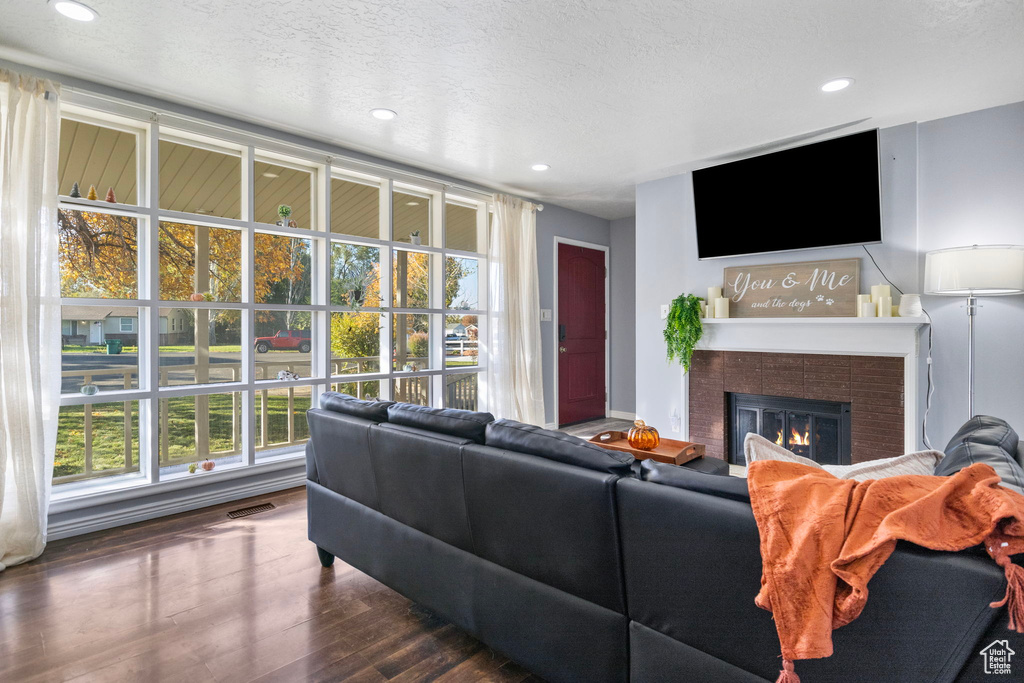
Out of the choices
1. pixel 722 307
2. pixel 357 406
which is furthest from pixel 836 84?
pixel 357 406

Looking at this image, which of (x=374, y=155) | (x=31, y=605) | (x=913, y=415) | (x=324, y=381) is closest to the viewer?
(x=31, y=605)

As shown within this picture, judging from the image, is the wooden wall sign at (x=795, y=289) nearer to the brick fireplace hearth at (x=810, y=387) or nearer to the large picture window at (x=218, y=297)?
the brick fireplace hearth at (x=810, y=387)

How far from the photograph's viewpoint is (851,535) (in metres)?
1.00

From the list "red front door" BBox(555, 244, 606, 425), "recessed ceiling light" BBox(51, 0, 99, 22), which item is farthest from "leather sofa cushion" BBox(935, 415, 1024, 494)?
"red front door" BBox(555, 244, 606, 425)

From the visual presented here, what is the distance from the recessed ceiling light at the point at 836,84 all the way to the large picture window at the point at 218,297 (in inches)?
124

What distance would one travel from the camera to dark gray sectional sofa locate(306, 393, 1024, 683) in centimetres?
97

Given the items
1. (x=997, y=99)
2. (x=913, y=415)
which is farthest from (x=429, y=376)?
(x=997, y=99)

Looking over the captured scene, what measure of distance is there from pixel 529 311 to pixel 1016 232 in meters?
3.77

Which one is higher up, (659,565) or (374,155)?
(374,155)

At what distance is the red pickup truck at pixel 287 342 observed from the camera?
12.6 ft

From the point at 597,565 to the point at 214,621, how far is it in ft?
5.39

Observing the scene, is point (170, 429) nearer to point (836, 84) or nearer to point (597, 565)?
point (597, 565)

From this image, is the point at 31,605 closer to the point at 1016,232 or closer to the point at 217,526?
Result: the point at 217,526

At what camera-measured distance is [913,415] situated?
351cm
